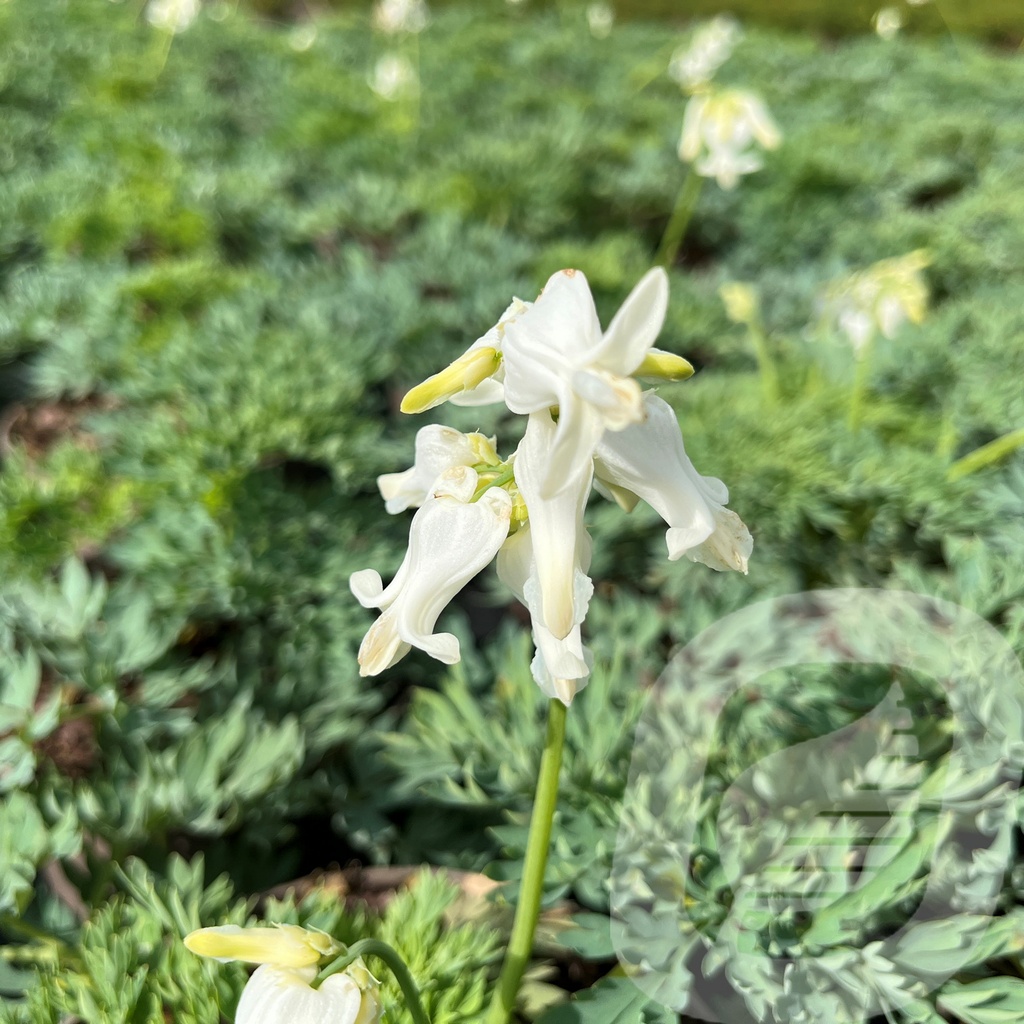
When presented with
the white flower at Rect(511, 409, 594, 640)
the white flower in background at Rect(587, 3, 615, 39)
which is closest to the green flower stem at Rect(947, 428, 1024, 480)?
the white flower at Rect(511, 409, 594, 640)

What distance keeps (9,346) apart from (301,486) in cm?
133

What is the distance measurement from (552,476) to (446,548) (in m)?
0.13

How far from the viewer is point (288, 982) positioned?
1.94ft

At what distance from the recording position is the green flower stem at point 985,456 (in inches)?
62.1

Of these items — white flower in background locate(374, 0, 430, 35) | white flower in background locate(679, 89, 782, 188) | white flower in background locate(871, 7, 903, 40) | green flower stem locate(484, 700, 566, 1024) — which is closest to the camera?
green flower stem locate(484, 700, 566, 1024)

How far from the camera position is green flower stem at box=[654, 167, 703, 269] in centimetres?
359

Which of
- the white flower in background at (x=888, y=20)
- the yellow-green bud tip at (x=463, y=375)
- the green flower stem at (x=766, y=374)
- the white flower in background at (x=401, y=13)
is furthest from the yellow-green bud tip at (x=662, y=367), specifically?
the white flower in background at (x=888, y=20)

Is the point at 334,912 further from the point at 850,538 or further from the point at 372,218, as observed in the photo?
the point at 372,218

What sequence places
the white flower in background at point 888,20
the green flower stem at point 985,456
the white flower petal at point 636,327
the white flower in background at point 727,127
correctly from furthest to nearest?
the white flower in background at point 888,20 → the white flower in background at point 727,127 → the green flower stem at point 985,456 → the white flower petal at point 636,327

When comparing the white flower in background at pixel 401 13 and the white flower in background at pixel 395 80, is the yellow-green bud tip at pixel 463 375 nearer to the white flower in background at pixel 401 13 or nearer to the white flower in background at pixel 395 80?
the white flower in background at pixel 395 80

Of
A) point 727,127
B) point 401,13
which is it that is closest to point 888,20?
point 401,13

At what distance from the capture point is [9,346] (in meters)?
2.53

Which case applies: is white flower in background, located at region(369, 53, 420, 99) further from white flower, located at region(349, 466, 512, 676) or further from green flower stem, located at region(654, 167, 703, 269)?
white flower, located at region(349, 466, 512, 676)

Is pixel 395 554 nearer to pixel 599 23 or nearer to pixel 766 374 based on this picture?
pixel 766 374
